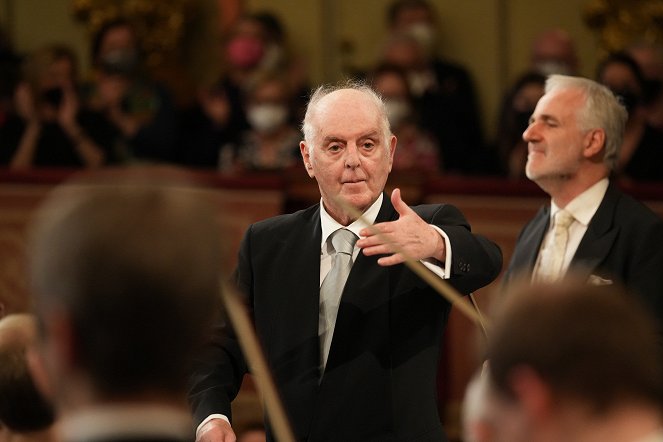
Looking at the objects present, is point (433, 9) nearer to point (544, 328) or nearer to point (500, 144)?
point (500, 144)

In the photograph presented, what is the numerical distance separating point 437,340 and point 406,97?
11.6 ft

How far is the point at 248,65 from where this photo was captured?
7.38 m

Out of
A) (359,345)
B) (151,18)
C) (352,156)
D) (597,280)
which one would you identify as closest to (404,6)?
(151,18)

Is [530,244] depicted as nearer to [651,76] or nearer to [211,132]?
[651,76]

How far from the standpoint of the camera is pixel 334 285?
328cm

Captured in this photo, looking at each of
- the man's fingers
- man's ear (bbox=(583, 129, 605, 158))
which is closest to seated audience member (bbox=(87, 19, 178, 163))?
man's ear (bbox=(583, 129, 605, 158))

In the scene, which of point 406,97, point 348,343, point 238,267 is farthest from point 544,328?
point 406,97

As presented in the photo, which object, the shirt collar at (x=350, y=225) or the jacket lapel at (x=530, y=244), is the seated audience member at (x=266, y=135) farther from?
the shirt collar at (x=350, y=225)

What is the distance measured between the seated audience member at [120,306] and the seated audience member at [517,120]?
4.76m

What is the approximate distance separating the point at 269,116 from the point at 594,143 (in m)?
3.02

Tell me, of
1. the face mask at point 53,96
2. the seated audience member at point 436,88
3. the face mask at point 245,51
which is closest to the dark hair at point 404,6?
the seated audience member at point 436,88

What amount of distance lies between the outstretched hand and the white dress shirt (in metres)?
0.91

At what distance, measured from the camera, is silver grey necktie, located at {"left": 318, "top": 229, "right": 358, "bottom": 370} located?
10.6 feet

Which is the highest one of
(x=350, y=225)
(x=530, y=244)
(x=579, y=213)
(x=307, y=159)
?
(x=307, y=159)
